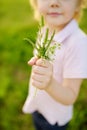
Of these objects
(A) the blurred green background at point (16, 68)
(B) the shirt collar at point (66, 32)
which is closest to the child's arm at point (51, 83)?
(B) the shirt collar at point (66, 32)

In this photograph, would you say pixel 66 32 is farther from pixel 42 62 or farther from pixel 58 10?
pixel 42 62

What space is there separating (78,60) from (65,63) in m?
0.07

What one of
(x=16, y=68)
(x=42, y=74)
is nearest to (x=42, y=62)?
(x=42, y=74)

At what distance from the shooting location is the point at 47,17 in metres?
1.71

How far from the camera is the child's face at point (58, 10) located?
5.46 ft

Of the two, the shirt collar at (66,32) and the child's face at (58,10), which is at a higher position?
the child's face at (58,10)

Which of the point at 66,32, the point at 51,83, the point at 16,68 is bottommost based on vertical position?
the point at 16,68

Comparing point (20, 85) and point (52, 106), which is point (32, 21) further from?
point (52, 106)

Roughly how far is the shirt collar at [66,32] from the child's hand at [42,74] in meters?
0.23

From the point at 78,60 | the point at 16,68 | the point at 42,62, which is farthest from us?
the point at 16,68

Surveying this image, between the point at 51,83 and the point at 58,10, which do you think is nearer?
the point at 51,83

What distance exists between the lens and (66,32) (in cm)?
173

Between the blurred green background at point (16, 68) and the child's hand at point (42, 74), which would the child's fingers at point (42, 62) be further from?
the blurred green background at point (16, 68)

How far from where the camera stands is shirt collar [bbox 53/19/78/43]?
1725mm
